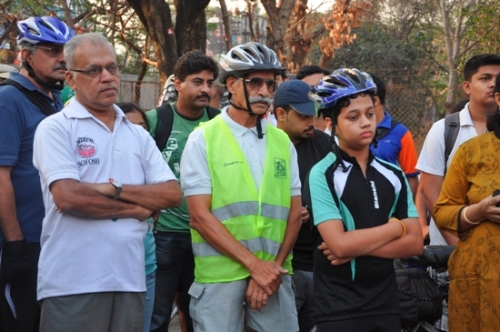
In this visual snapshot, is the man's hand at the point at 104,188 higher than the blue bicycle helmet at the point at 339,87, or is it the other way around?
the blue bicycle helmet at the point at 339,87

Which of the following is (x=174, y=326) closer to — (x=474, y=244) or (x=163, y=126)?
(x=163, y=126)

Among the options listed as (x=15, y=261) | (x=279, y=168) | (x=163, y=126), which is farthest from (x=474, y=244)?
(x=15, y=261)

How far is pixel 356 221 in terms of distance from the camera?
432 centimetres

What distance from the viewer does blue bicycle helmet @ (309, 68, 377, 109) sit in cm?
443

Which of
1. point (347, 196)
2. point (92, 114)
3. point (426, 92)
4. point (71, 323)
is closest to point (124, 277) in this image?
point (71, 323)

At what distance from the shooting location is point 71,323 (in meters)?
3.98

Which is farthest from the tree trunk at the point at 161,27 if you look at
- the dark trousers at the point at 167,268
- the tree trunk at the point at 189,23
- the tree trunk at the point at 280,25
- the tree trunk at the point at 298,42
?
the tree trunk at the point at 298,42

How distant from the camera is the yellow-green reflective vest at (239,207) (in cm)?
453

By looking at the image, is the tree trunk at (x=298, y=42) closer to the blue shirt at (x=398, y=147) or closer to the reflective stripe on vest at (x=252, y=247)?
the blue shirt at (x=398, y=147)

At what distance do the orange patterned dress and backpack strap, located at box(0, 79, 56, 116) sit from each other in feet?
8.50

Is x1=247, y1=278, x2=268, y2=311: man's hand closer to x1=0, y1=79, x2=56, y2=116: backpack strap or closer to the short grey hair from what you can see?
the short grey hair

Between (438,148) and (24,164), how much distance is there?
3.15 metres

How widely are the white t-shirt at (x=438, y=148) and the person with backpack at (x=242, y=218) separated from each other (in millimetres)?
1768

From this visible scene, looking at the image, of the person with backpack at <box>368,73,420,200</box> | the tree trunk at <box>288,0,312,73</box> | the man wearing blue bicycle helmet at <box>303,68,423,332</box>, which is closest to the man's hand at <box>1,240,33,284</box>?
the man wearing blue bicycle helmet at <box>303,68,423,332</box>
